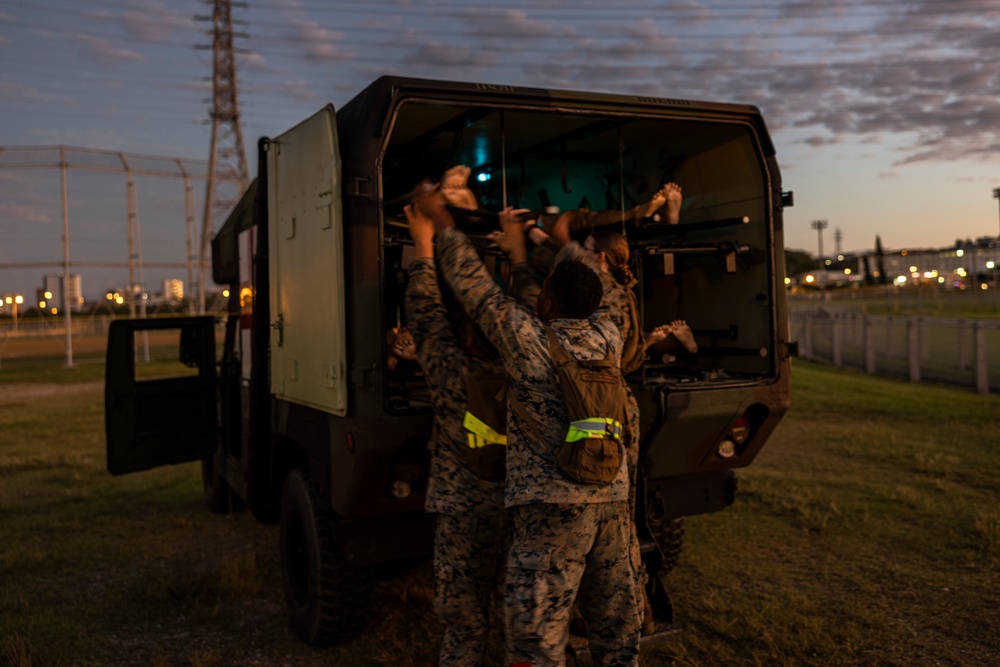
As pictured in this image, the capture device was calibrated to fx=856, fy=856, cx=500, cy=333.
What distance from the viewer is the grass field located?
4.32 m

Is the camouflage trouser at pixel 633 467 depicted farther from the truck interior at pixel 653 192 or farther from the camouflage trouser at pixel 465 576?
the truck interior at pixel 653 192

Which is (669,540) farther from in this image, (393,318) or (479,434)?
(479,434)

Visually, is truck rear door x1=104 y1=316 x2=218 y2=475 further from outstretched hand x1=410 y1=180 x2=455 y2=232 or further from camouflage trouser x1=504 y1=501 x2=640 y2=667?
camouflage trouser x1=504 y1=501 x2=640 y2=667

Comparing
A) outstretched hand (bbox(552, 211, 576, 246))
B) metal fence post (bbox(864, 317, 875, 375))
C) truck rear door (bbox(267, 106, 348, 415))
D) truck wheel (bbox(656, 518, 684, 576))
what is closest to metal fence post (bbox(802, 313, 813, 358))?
metal fence post (bbox(864, 317, 875, 375))

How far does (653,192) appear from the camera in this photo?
18.3 ft

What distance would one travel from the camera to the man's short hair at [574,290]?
3.03 meters

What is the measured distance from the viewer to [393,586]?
5328 millimetres

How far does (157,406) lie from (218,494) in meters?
1.75

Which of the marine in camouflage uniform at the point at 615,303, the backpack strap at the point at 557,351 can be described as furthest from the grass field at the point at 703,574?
the backpack strap at the point at 557,351

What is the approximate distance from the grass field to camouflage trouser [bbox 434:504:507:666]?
0.95m

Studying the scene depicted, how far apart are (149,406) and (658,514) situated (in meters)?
3.35

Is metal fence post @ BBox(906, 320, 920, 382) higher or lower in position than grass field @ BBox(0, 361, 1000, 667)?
higher

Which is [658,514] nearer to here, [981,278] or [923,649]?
[923,649]

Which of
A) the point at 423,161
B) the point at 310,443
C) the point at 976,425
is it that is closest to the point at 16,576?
the point at 310,443
